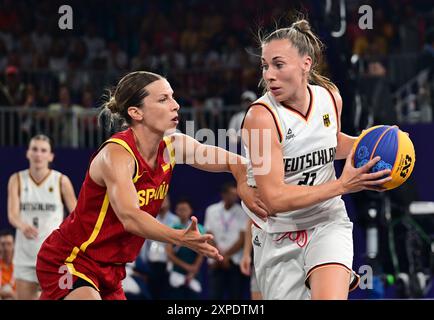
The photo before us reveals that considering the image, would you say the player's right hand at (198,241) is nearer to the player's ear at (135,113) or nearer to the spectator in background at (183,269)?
the player's ear at (135,113)

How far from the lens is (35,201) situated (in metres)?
9.19

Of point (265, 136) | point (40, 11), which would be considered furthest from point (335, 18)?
point (40, 11)

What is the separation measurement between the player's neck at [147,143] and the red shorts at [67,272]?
0.63 meters

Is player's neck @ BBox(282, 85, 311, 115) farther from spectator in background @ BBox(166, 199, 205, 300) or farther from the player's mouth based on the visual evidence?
spectator in background @ BBox(166, 199, 205, 300)

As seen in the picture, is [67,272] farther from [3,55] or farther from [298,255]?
[3,55]

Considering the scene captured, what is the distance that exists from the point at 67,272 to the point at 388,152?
186 cm

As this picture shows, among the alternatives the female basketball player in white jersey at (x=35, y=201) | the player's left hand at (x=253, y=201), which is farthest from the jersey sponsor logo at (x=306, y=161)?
the female basketball player in white jersey at (x=35, y=201)

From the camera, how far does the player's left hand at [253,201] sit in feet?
16.7

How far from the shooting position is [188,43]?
14.9 m

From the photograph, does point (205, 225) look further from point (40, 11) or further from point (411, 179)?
point (40, 11)

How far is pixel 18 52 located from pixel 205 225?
17.2 feet

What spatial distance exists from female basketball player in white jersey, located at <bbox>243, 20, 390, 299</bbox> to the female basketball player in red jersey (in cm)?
25

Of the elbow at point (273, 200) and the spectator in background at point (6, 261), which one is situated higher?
the elbow at point (273, 200)

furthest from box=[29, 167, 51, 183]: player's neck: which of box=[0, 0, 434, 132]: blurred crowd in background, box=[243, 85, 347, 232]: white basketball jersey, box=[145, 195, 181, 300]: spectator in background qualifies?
box=[243, 85, 347, 232]: white basketball jersey
